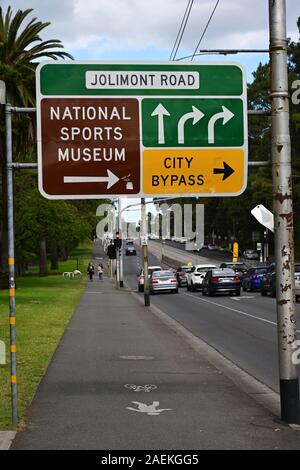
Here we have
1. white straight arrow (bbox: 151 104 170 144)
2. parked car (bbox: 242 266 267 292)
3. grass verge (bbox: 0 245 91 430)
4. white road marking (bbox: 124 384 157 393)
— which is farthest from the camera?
parked car (bbox: 242 266 267 292)

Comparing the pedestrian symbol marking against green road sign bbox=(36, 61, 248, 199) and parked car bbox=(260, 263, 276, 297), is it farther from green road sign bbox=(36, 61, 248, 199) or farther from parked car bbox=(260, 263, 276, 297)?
parked car bbox=(260, 263, 276, 297)

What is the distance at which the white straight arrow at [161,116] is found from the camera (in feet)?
29.3

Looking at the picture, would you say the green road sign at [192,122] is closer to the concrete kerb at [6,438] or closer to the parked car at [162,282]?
the concrete kerb at [6,438]

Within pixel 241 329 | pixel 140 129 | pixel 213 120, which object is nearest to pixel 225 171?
pixel 213 120

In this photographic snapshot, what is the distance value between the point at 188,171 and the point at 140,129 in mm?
781

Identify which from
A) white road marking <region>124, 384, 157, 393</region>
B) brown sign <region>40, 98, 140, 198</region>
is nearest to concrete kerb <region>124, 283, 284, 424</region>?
white road marking <region>124, 384, 157, 393</region>

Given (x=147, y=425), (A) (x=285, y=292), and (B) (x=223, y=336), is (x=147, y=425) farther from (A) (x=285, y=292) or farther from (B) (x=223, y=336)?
(B) (x=223, y=336)

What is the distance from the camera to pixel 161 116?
895 centimetres

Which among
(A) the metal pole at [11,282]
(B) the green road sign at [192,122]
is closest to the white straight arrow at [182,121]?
(B) the green road sign at [192,122]

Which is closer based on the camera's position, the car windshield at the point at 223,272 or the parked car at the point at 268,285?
the parked car at the point at 268,285

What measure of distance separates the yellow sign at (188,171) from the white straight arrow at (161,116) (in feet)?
0.48

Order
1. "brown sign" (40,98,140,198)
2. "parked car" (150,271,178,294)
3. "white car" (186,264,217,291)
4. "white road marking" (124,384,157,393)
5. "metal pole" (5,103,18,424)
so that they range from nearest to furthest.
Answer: "metal pole" (5,103,18,424) → "brown sign" (40,98,140,198) → "white road marking" (124,384,157,393) → "parked car" (150,271,178,294) → "white car" (186,264,217,291)

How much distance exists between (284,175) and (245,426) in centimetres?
284

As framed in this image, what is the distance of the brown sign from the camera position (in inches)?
347
